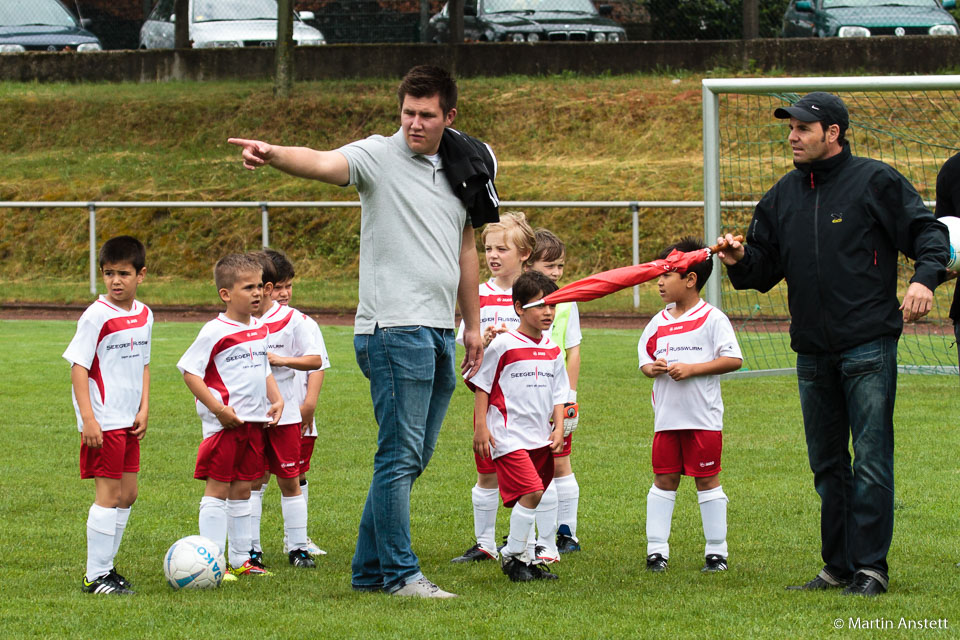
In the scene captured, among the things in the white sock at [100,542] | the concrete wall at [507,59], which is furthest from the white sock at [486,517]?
the concrete wall at [507,59]

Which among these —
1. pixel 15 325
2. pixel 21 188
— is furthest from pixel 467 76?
pixel 15 325

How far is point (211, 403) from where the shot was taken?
5.55m

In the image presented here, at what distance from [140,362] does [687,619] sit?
2.68 m

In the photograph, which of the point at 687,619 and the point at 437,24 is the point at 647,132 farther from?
the point at 687,619

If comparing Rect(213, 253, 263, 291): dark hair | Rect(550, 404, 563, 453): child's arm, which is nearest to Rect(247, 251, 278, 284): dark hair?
Rect(213, 253, 263, 291): dark hair

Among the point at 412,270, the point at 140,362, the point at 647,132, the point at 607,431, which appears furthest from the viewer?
the point at 647,132

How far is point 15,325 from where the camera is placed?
17.7 m

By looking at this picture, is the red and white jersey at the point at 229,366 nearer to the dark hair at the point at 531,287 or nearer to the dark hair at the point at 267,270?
the dark hair at the point at 267,270

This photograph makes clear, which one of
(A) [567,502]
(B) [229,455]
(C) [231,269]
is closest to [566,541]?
(A) [567,502]

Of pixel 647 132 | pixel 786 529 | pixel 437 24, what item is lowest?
pixel 786 529

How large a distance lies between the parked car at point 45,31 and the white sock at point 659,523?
24245mm

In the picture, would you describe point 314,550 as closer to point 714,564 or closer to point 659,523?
point 659,523

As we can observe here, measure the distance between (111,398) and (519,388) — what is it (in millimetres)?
1882

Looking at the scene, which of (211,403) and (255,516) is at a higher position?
(211,403)
